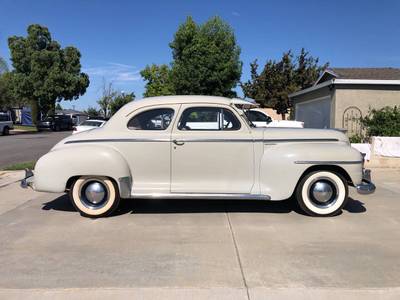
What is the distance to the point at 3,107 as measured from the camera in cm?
5966

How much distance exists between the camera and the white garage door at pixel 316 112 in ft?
54.8

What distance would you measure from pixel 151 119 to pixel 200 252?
2.44m

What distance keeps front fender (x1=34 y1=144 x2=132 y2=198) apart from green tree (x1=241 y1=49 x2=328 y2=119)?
2714 centimetres

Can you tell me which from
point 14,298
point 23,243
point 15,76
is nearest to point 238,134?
point 23,243

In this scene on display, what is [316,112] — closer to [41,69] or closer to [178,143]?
[178,143]

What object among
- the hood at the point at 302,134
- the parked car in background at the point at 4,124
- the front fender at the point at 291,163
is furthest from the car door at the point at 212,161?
the parked car in background at the point at 4,124

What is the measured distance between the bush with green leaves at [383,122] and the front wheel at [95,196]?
9.90m

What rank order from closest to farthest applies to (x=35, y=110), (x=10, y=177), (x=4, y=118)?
1. (x=10, y=177)
2. (x=4, y=118)
3. (x=35, y=110)

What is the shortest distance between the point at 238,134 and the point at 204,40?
23328 mm

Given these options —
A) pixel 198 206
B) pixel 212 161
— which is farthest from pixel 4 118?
pixel 212 161

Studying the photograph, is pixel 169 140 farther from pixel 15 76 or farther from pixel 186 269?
pixel 15 76

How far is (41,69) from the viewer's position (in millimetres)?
42094

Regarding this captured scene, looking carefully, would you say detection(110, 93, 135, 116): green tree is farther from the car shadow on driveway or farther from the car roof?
the car roof

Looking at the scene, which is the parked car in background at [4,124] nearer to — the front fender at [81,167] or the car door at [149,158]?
the front fender at [81,167]
